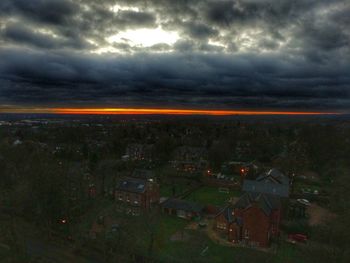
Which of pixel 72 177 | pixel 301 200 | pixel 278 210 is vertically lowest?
pixel 301 200

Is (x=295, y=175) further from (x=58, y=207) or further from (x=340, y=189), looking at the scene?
(x=58, y=207)

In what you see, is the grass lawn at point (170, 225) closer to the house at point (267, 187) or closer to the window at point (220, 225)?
the window at point (220, 225)

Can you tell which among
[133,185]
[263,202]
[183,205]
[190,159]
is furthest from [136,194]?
[190,159]

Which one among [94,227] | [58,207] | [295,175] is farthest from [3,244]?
[295,175]

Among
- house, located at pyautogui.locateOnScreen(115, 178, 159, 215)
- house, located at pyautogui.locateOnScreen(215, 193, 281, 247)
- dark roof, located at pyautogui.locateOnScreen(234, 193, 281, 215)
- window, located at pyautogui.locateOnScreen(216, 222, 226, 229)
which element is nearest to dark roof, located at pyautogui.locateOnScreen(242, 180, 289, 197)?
dark roof, located at pyautogui.locateOnScreen(234, 193, 281, 215)

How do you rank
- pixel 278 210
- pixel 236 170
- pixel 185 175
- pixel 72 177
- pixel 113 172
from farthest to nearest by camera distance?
1. pixel 236 170
2. pixel 185 175
3. pixel 113 172
4. pixel 72 177
5. pixel 278 210

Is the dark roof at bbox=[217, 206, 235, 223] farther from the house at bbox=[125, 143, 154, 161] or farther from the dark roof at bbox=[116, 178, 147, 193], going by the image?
the house at bbox=[125, 143, 154, 161]

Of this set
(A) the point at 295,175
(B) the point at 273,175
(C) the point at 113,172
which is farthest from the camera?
(A) the point at 295,175

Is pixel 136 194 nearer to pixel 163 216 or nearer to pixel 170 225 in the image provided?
pixel 163 216
